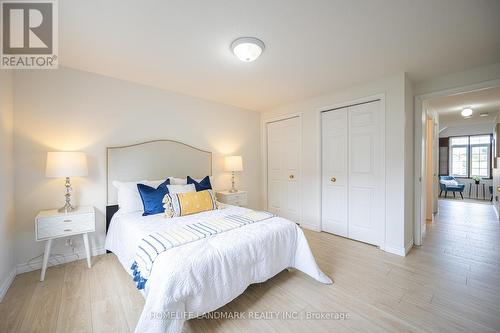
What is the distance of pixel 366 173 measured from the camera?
308cm

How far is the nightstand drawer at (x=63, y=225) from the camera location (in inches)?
82.1

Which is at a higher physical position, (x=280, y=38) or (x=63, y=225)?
(x=280, y=38)

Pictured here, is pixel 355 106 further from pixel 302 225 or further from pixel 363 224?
pixel 302 225

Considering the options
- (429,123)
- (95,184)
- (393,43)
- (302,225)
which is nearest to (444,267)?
(302,225)

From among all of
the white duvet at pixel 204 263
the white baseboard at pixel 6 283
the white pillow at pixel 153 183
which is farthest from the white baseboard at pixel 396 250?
the white baseboard at pixel 6 283

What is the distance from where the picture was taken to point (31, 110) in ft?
7.62

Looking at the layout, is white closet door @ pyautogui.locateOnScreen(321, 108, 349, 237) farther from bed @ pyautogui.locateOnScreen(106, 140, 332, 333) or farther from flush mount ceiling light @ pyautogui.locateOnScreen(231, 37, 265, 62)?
flush mount ceiling light @ pyautogui.locateOnScreen(231, 37, 265, 62)

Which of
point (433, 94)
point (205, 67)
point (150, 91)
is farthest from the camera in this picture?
point (150, 91)

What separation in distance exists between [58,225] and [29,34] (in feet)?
5.98

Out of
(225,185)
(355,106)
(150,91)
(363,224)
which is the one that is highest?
(150,91)

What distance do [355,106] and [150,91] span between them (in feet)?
10.2

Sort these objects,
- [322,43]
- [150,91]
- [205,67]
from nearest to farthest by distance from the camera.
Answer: [322,43]
[205,67]
[150,91]

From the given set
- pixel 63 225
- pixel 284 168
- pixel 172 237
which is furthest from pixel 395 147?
pixel 63 225

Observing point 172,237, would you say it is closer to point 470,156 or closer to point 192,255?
point 192,255
